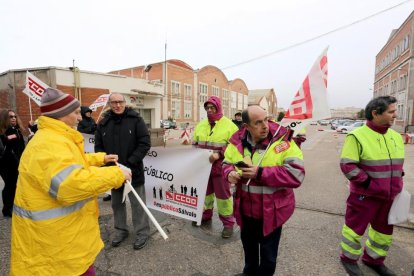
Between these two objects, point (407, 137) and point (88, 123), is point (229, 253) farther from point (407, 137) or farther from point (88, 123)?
point (407, 137)

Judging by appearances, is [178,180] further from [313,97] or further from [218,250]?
[313,97]

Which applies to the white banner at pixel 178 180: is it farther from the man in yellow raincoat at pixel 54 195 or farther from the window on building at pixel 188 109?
the window on building at pixel 188 109

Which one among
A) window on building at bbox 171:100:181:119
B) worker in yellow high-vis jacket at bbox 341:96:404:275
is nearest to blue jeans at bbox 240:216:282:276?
worker in yellow high-vis jacket at bbox 341:96:404:275

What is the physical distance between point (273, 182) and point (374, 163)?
1316 mm

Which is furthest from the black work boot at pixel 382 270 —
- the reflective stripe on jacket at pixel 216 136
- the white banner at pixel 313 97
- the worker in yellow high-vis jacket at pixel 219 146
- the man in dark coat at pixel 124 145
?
the man in dark coat at pixel 124 145

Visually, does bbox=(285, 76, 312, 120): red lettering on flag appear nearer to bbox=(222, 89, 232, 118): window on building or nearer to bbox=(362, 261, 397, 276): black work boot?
bbox=(362, 261, 397, 276): black work boot

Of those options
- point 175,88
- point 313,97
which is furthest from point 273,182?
point 175,88

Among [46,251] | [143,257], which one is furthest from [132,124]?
[46,251]

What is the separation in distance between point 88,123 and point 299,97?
18.4ft

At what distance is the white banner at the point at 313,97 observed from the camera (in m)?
2.17

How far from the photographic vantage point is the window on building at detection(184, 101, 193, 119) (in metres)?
46.8

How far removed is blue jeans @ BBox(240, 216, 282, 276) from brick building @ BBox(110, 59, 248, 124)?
35.2 m

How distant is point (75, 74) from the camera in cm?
1753

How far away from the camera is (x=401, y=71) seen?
34781 millimetres
